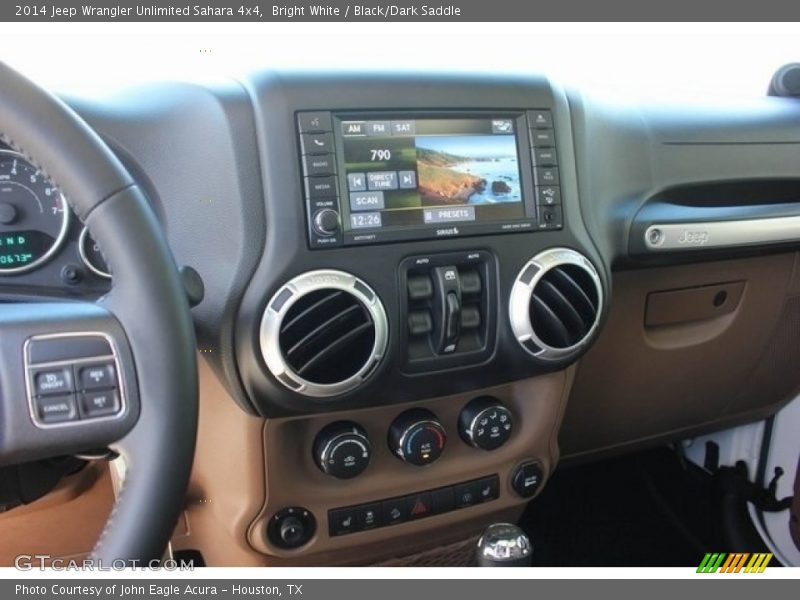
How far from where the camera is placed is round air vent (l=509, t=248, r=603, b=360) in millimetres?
990

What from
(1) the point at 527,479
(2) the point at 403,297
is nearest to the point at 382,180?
(2) the point at 403,297

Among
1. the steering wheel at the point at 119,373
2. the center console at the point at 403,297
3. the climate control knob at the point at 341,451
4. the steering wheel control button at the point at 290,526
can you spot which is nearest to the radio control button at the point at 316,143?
the center console at the point at 403,297

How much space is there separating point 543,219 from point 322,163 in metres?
0.29

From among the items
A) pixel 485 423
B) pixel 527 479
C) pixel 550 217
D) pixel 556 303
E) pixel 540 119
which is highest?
pixel 540 119

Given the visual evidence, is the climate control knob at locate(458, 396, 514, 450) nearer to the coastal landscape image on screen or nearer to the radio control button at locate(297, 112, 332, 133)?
the coastal landscape image on screen

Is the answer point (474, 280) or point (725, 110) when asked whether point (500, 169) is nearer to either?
point (474, 280)

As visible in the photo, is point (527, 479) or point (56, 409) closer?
point (56, 409)

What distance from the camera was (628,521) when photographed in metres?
1.74

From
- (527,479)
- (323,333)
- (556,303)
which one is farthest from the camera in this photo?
(527,479)

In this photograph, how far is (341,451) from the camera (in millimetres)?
980

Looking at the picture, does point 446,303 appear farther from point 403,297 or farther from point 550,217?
point 550,217

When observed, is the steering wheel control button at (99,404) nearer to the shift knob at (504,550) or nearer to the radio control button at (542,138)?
the shift knob at (504,550)

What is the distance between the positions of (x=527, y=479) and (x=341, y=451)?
327mm

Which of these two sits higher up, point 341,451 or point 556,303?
point 556,303
